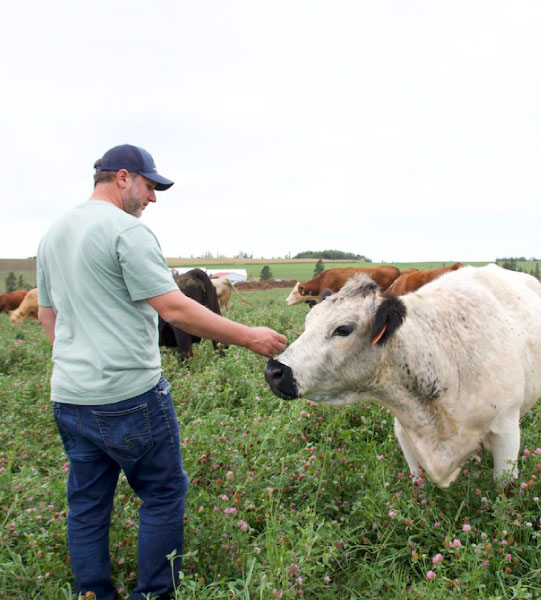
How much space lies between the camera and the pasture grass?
9.03ft

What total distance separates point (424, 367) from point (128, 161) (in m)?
2.30

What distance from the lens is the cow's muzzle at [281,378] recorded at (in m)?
3.14

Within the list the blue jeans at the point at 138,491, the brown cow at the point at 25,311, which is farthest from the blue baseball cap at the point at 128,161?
the brown cow at the point at 25,311

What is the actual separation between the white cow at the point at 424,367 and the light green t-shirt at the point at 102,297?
939 mm

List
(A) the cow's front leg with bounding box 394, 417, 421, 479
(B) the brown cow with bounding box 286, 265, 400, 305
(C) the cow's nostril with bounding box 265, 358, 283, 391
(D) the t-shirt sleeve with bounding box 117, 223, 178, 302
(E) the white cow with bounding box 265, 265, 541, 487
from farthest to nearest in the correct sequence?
(B) the brown cow with bounding box 286, 265, 400, 305
(A) the cow's front leg with bounding box 394, 417, 421, 479
(E) the white cow with bounding box 265, 265, 541, 487
(C) the cow's nostril with bounding box 265, 358, 283, 391
(D) the t-shirt sleeve with bounding box 117, 223, 178, 302

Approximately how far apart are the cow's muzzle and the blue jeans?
688mm

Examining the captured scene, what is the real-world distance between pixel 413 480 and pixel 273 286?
153 ft

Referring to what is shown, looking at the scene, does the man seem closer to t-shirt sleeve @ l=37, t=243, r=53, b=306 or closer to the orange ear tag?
t-shirt sleeve @ l=37, t=243, r=53, b=306

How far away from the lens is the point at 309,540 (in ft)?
8.77

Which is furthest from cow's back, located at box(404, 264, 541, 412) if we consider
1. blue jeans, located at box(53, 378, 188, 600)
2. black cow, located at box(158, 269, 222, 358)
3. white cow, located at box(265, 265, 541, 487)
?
black cow, located at box(158, 269, 222, 358)

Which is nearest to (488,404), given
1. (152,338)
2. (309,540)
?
(309,540)

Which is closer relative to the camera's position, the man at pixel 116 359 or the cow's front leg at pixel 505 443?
the man at pixel 116 359

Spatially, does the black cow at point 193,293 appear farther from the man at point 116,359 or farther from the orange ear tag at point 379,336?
the man at point 116,359

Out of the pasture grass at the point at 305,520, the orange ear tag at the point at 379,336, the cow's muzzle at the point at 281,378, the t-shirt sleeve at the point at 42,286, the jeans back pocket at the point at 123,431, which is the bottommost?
the pasture grass at the point at 305,520
